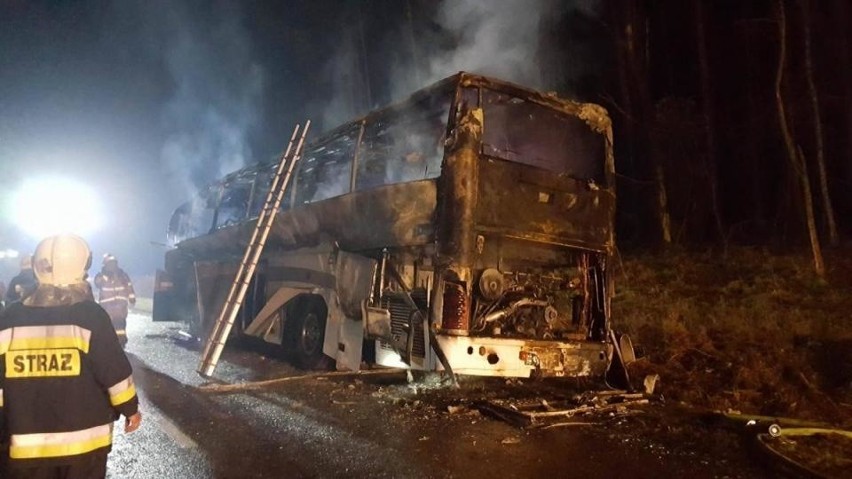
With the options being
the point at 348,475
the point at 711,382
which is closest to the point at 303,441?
the point at 348,475

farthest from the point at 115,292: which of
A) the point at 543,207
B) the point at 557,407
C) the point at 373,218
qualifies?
the point at 557,407

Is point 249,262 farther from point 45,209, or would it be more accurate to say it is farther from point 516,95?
point 45,209

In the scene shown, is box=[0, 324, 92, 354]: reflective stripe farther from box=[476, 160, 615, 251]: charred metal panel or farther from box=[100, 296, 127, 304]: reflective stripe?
box=[100, 296, 127, 304]: reflective stripe

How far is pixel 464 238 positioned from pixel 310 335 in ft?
10.6

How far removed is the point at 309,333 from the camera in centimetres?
774

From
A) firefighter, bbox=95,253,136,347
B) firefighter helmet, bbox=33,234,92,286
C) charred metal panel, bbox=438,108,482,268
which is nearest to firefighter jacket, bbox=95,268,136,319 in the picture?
firefighter, bbox=95,253,136,347

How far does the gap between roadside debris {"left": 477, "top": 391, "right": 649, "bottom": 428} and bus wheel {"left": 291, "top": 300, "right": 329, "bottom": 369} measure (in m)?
2.63

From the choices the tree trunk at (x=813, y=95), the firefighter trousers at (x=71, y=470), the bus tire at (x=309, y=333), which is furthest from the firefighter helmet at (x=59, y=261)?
the tree trunk at (x=813, y=95)

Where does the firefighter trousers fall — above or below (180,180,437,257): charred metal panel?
below

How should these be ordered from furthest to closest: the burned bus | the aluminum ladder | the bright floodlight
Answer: the bright floodlight, the aluminum ladder, the burned bus

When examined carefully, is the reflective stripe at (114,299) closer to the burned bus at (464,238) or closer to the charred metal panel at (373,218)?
the burned bus at (464,238)

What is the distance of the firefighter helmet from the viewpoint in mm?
2318

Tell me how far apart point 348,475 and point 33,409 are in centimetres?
205

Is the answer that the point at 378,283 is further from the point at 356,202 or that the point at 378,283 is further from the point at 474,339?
the point at 474,339
